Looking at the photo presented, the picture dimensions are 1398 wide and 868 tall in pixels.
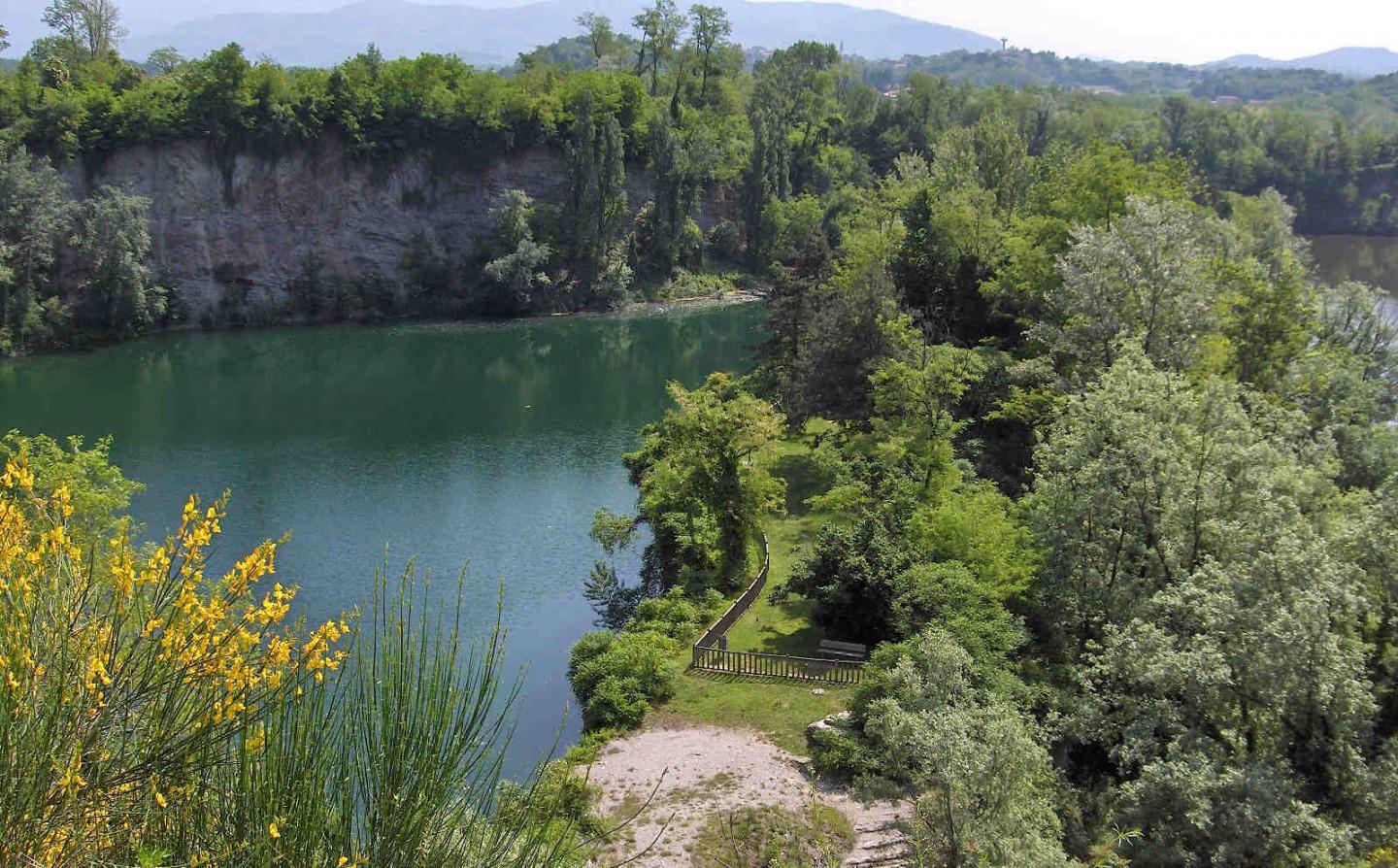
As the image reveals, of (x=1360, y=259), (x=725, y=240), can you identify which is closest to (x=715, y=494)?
(x=725, y=240)

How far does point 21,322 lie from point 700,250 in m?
49.8

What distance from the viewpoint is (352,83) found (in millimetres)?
79938

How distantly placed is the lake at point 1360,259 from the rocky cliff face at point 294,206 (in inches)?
2475

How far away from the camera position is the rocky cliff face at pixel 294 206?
74625 mm

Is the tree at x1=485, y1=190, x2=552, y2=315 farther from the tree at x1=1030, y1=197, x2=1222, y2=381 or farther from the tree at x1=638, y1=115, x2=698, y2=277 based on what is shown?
the tree at x1=1030, y1=197, x2=1222, y2=381

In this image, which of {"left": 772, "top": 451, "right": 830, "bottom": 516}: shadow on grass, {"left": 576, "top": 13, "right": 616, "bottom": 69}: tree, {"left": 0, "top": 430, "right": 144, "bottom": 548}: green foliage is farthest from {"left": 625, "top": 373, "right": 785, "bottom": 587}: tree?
{"left": 576, "top": 13, "right": 616, "bottom": 69}: tree

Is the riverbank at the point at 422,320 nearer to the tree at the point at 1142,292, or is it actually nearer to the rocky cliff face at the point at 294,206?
the rocky cliff face at the point at 294,206

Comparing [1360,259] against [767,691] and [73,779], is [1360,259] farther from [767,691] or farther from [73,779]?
[73,779]

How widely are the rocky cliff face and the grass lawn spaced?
191 ft

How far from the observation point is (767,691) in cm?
2575

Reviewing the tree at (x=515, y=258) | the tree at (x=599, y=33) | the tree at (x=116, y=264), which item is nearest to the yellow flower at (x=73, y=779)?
the tree at (x=116, y=264)

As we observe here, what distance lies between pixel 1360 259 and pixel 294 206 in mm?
90082

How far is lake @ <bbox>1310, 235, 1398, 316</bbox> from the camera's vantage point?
274 feet

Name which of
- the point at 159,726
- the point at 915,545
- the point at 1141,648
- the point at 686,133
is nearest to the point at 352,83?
the point at 686,133
